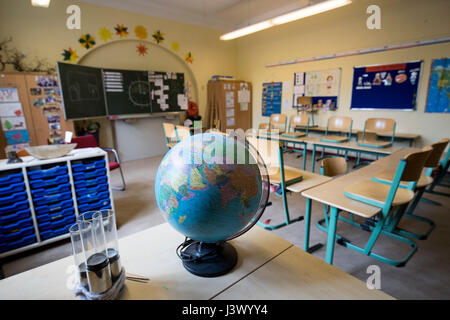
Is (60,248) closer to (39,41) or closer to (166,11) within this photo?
(39,41)

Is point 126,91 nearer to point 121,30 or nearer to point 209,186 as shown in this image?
point 121,30

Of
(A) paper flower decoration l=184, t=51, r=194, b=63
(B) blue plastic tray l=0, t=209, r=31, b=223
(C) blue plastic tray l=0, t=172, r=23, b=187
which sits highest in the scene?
(A) paper flower decoration l=184, t=51, r=194, b=63

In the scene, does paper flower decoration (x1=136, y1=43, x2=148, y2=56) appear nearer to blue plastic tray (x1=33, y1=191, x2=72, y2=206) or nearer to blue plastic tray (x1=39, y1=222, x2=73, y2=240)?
blue plastic tray (x1=33, y1=191, x2=72, y2=206)

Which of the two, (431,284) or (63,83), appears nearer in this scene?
(431,284)

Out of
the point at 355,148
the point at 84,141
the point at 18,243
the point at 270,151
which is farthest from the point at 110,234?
the point at 355,148

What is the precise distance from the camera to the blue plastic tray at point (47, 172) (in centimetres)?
192

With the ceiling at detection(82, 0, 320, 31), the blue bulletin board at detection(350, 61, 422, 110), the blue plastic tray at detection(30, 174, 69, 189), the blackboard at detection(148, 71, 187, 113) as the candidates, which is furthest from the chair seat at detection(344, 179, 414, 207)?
the ceiling at detection(82, 0, 320, 31)

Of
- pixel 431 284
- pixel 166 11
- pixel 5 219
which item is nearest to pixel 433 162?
pixel 431 284

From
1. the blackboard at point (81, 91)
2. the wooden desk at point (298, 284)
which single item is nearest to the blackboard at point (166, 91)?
the blackboard at point (81, 91)

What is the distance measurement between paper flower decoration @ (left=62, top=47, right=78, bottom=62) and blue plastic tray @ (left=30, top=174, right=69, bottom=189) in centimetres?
317

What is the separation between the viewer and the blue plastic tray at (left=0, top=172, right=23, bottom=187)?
182cm

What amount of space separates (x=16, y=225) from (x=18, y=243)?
0.54 feet

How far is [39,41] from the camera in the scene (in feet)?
12.8
